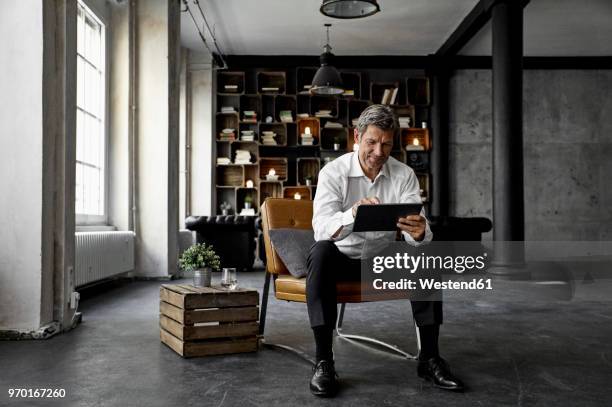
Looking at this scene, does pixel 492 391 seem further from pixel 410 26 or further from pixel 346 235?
pixel 410 26

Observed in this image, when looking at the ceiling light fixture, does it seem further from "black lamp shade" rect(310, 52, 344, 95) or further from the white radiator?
the white radiator

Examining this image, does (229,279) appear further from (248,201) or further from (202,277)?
(248,201)

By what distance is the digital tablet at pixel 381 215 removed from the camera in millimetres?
2361

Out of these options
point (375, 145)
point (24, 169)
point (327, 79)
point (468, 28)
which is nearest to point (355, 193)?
point (375, 145)

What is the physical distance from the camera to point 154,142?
689cm

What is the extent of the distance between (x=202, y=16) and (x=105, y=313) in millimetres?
5371

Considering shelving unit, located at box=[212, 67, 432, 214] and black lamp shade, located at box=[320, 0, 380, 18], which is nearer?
black lamp shade, located at box=[320, 0, 380, 18]

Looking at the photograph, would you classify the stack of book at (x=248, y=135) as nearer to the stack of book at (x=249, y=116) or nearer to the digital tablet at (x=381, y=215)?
the stack of book at (x=249, y=116)

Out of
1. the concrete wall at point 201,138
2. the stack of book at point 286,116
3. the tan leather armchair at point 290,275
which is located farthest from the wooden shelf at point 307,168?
the tan leather armchair at point 290,275

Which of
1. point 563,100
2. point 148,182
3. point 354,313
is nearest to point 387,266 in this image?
point 354,313

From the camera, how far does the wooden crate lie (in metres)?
2.90

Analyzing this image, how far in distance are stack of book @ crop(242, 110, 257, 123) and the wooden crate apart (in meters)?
7.73

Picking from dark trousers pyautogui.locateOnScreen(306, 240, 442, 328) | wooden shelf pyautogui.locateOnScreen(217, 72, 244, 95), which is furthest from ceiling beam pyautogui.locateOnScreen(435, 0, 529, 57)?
dark trousers pyautogui.locateOnScreen(306, 240, 442, 328)

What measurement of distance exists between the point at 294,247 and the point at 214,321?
22.2 inches
